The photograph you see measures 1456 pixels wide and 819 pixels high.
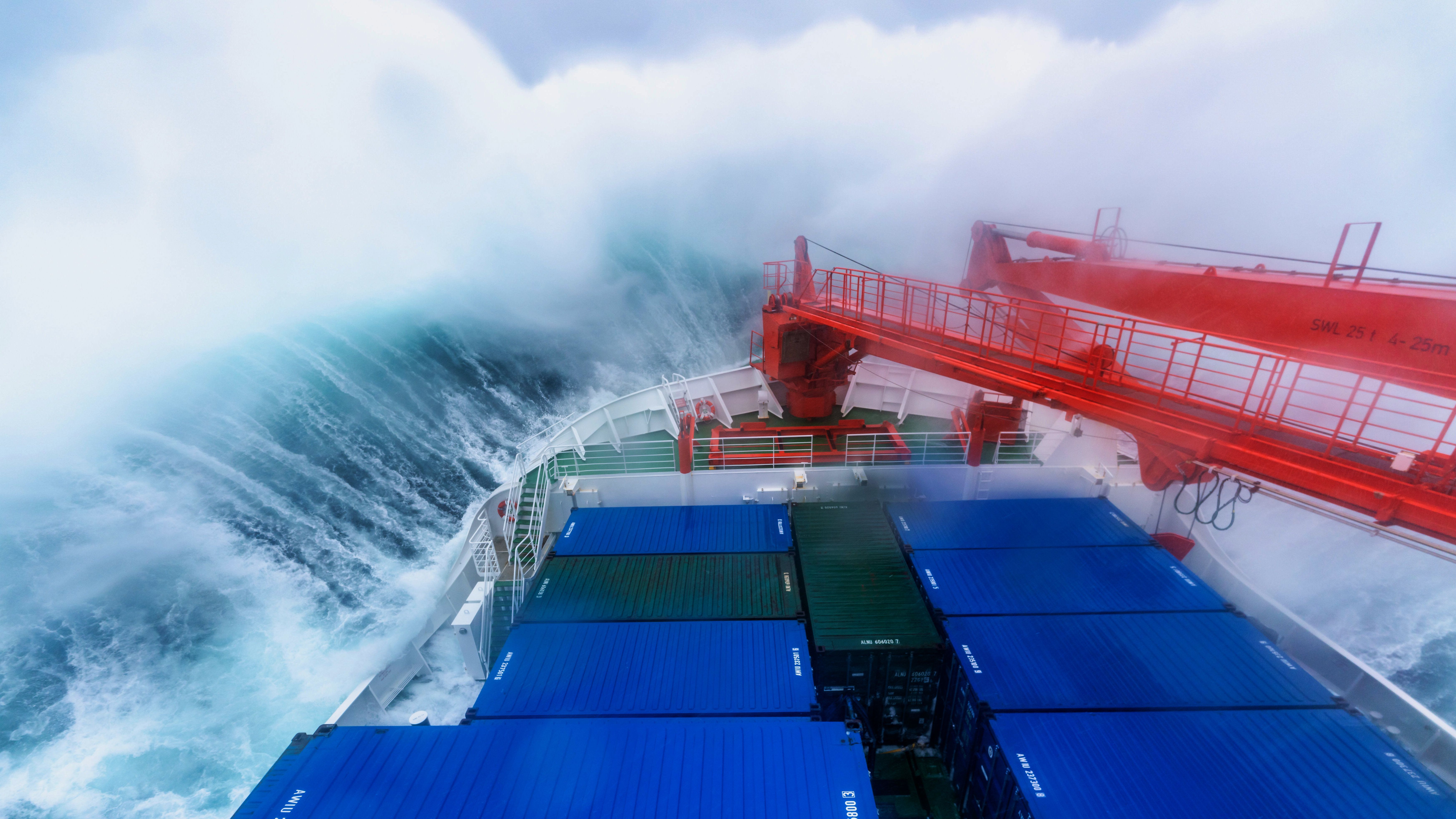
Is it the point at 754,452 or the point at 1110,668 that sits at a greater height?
the point at 754,452

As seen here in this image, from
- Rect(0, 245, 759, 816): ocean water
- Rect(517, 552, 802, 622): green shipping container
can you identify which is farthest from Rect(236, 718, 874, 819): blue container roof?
Rect(0, 245, 759, 816): ocean water

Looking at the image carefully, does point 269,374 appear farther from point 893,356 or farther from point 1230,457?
point 1230,457

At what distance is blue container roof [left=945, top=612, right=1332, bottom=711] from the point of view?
18.0 ft

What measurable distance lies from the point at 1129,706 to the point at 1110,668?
0.51m

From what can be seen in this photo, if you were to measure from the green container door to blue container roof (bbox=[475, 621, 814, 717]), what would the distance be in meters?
0.56

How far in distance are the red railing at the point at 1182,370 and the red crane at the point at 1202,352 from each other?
39 mm

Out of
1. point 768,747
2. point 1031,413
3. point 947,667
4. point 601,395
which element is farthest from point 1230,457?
point 601,395

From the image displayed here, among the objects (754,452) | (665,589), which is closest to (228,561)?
(665,589)

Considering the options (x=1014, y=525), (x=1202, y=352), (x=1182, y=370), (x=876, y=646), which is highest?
(x=1202, y=352)

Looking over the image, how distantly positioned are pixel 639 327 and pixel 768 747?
27.9 m

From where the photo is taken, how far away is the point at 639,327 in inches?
1219

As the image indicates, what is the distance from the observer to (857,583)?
24.7 feet

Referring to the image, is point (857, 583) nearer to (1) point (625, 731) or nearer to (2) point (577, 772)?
(1) point (625, 731)

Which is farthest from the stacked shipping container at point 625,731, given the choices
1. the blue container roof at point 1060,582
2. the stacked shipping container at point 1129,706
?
the blue container roof at point 1060,582
